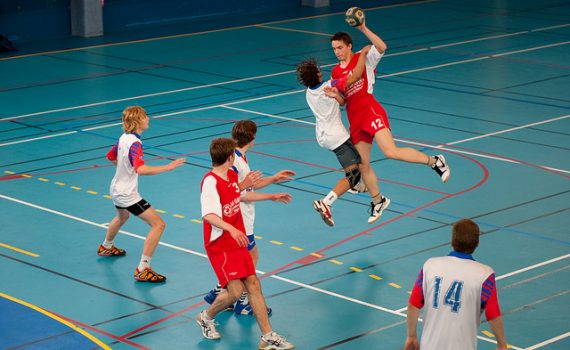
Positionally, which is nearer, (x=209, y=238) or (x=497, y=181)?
(x=209, y=238)

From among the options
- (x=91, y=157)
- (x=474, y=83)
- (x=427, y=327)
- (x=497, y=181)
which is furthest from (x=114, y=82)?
(x=427, y=327)

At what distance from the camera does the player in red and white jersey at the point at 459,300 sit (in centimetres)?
793

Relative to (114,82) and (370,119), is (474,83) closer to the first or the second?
(114,82)

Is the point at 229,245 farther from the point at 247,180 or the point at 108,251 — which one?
the point at 108,251

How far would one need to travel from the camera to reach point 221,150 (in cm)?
1024

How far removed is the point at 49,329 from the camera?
35.9 feet

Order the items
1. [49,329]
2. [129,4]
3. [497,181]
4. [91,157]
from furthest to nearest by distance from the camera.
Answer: [129,4] → [91,157] → [497,181] → [49,329]

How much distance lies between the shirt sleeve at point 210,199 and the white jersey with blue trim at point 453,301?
2.72 m

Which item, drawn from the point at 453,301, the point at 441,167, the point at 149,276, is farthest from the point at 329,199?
the point at 453,301

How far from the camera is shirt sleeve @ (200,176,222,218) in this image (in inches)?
396

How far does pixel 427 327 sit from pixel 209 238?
9.75ft

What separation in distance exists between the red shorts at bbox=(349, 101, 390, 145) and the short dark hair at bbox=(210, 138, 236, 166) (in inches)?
150

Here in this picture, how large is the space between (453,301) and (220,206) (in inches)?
117

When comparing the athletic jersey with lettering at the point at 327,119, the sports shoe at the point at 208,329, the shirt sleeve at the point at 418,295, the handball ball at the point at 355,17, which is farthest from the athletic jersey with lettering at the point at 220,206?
the handball ball at the point at 355,17
